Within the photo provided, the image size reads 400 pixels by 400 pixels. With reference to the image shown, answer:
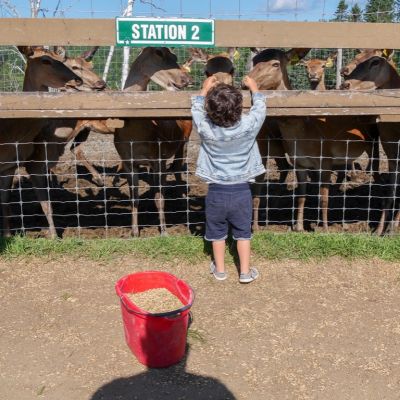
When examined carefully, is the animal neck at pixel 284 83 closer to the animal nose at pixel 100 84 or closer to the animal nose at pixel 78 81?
the animal nose at pixel 100 84

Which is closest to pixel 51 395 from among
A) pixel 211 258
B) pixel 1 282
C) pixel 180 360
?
pixel 180 360

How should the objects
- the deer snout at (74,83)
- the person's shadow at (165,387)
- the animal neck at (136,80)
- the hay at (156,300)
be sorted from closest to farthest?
the person's shadow at (165,387), the hay at (156,300), the deer snout at (74,83), the animal neck at (136,80)

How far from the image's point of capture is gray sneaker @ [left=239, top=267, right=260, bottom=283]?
4832 mm

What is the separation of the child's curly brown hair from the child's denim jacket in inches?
2.6

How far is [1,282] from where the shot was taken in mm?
4906

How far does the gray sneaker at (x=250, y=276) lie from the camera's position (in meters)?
4.83

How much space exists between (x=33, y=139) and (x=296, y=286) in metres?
Result: 3.42

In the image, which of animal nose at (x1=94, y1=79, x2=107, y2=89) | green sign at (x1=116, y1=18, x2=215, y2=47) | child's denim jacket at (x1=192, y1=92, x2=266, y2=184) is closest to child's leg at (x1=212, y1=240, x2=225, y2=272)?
child's denim jacket at (x1=192, y1=92, x2=266, y2=184)

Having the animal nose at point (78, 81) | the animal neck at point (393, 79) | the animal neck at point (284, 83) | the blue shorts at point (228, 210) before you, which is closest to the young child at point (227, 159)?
the blue shorts at point (228, 210)

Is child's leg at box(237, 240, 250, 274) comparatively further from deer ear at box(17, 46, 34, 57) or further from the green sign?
deer ear at box(17, 46, 34, 57)

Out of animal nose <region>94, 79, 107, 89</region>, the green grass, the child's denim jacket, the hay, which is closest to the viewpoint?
the hay

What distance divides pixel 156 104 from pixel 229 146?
814 millimetres

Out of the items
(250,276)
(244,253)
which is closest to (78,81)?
(244,253)

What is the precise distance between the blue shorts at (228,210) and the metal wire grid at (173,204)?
106 centimetres
